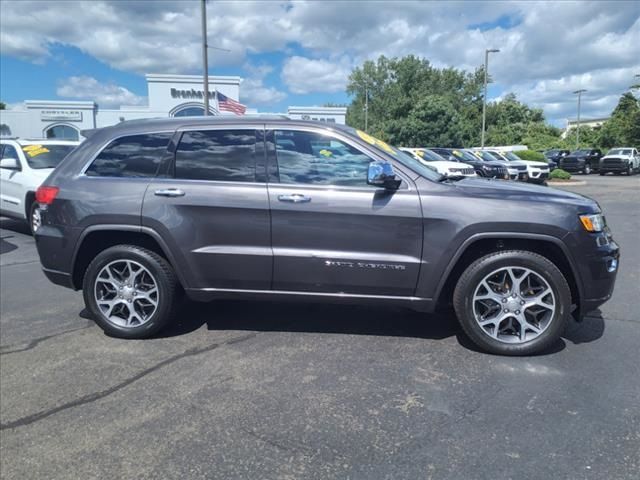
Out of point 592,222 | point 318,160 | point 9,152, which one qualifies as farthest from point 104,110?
point 592,222

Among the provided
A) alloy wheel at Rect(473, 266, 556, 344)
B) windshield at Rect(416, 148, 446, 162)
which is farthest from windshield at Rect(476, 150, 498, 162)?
alloy wheel at Rect(473, 266, 556, 344)

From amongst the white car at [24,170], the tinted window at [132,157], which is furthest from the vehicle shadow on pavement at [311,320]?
the white car at [24,170]

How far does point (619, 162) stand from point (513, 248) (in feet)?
119

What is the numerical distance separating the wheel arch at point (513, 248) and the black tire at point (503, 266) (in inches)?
3.9

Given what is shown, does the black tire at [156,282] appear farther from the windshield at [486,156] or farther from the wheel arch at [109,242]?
the windshield at [486,156]

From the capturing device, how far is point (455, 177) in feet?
14.1

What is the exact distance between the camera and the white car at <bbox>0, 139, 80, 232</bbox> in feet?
29.7

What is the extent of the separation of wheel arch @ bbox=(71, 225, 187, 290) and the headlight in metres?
3.18

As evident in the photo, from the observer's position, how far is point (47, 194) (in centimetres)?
431

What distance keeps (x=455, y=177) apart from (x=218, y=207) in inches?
80.6

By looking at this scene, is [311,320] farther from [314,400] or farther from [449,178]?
[449,178]

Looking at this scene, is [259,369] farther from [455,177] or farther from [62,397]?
[455,177]

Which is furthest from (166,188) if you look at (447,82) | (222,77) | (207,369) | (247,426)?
(447,82)

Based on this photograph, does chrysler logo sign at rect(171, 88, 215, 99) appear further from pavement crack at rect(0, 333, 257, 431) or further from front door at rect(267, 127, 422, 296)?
pavement crack at rect(0, 333, 257, 431)
